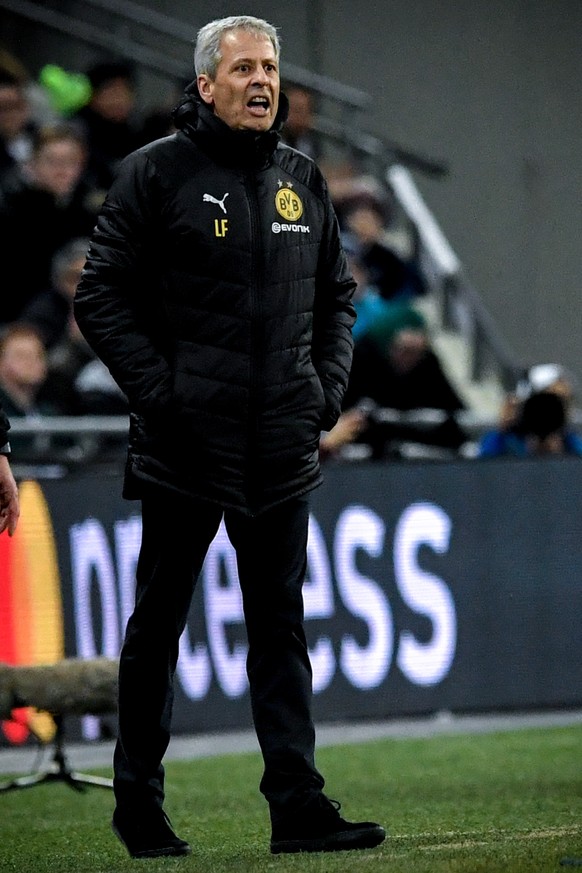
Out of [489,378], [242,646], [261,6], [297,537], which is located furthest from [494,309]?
[297,537]

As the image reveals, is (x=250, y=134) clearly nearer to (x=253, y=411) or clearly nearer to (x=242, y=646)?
(x=253, y=411)

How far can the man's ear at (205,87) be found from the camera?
5.47 meters

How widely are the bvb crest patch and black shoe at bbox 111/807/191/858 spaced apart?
5.57 ft

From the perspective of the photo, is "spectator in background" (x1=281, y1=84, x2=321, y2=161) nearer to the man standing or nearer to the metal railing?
the metal railing

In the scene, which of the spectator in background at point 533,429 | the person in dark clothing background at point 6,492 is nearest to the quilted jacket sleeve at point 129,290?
the person in dark clothing background at point 6,492

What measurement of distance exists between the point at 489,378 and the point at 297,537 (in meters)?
10.4

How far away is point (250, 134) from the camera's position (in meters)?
5.41

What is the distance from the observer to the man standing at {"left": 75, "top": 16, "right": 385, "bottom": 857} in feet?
17.6

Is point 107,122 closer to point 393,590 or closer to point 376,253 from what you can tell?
point 376,253

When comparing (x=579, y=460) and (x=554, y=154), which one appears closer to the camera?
(x=579, y=460)

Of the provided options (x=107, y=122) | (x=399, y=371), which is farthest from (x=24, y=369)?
(x=107, y=122)

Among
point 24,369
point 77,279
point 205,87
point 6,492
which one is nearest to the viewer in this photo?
point 205,87

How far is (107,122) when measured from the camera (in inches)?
563

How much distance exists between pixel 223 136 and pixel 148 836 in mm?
1960
